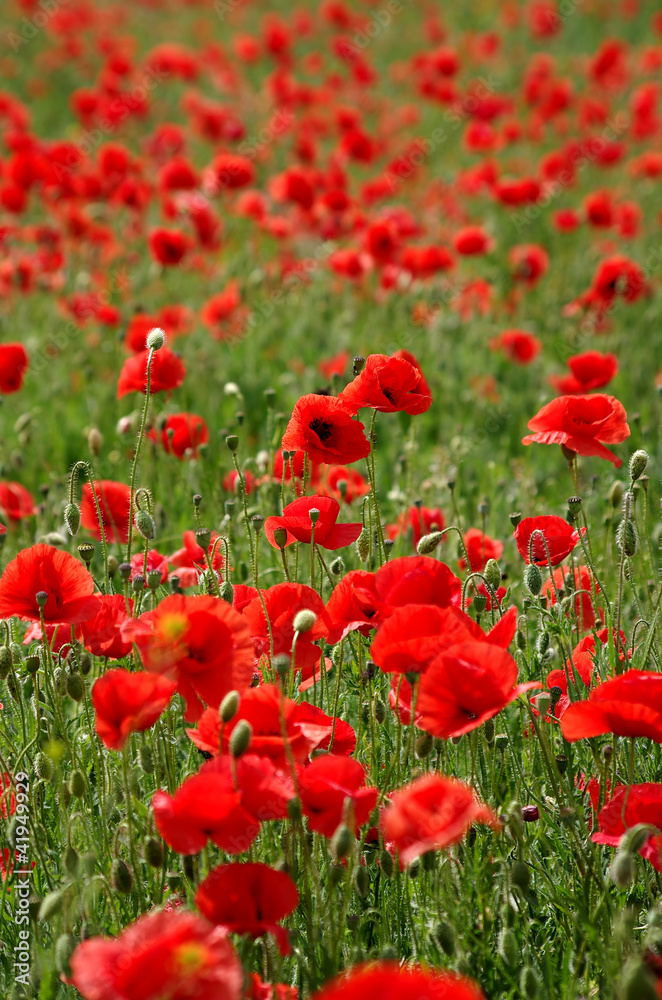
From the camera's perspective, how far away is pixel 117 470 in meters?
4.11

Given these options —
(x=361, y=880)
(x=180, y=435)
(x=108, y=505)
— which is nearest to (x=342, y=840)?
(x=361, y=880)

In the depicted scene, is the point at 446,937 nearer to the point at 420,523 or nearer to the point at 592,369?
the point at 420,523

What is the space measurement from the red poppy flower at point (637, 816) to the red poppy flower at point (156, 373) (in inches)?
63.9

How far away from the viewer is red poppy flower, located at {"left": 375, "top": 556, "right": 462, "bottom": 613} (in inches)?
68.7

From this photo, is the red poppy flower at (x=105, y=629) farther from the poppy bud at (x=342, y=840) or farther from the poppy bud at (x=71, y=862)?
the poppy bud at (x=342, y=840)

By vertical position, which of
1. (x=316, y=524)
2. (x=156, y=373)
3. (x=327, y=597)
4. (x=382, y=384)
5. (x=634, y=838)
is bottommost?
(x=327, y=597)

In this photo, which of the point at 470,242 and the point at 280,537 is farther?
the point at 470,242

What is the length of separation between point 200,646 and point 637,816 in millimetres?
713

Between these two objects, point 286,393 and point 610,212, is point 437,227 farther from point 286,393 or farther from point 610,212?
point 286,393

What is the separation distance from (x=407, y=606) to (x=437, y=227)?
20.9 ft

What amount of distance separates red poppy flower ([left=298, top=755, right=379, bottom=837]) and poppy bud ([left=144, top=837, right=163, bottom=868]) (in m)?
0.27

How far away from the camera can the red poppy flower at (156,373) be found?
9.24 feet

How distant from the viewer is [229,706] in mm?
1521

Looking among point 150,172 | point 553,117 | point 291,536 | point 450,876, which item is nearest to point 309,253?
point 150,172
